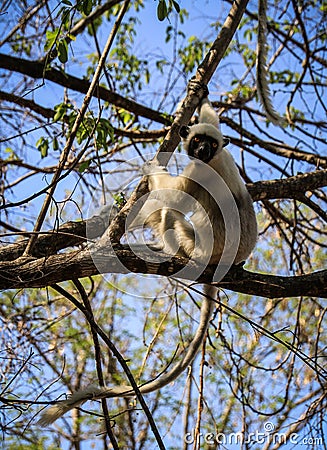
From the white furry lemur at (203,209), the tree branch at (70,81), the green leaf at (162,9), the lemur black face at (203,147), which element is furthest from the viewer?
the tree branch at (70,81)

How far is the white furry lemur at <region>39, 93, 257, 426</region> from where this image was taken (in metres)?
4.88

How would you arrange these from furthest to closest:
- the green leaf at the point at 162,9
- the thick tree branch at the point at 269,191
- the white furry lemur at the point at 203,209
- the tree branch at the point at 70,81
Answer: the tree branch at the point at 70,81 → the thick tree branch at the point at 269,191 → the white furry lemur at the point at 203,209 → the green leaf at the point at 162,9

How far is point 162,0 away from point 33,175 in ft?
12.8

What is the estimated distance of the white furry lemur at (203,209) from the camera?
4875 mm

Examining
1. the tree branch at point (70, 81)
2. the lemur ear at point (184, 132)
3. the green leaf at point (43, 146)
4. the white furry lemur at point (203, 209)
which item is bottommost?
the white furry lemur at point (203, 209)

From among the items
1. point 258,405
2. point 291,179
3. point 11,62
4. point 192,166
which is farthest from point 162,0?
point 258,405

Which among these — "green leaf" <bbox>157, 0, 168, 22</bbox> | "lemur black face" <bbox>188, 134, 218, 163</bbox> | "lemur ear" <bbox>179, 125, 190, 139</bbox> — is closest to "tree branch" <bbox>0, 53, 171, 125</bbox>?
"lemur black face" <bbox>188, 134, 218, 163</bbox>

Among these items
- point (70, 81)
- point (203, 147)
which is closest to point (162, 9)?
point (203, 147)

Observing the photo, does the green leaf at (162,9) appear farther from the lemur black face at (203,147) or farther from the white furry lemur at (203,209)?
the lemur black face at (203,147)

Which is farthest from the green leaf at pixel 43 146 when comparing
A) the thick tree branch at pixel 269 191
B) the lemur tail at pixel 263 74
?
the lemur tail at pixel 263 74

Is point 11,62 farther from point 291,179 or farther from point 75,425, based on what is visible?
point 75,425

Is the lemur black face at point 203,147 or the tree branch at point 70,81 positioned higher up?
the tree branch at point 70,81

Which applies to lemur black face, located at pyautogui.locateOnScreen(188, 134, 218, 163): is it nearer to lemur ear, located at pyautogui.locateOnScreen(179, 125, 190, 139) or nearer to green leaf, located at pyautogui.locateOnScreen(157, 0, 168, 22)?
lemur ear, located at pyautogui.locateOnScreen(179, 125, 190, 139)

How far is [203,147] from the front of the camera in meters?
5.17
